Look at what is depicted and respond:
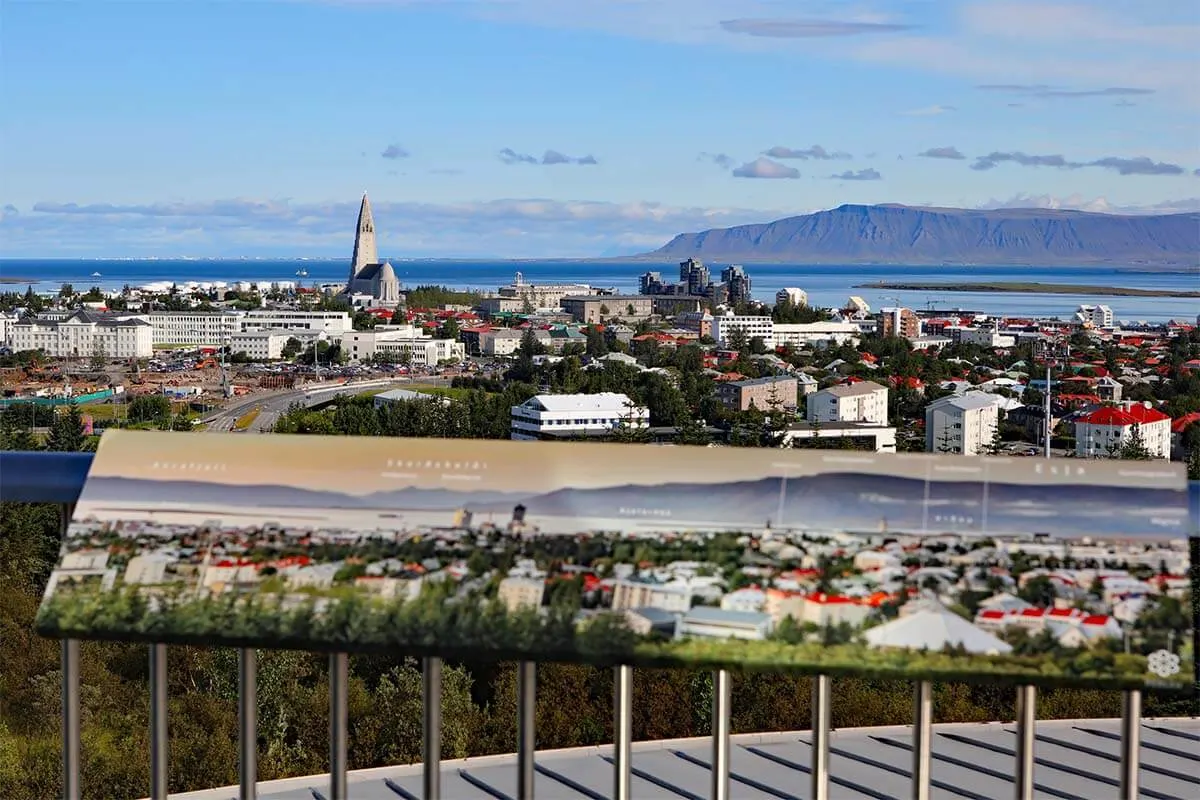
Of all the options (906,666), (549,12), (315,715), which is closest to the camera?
(906,666)

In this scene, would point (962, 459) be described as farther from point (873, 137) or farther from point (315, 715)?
point (873, 137)

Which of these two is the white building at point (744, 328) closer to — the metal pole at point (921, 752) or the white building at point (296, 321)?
the white building at point (296, 321)

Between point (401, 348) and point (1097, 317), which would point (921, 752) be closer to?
point (401, 348)

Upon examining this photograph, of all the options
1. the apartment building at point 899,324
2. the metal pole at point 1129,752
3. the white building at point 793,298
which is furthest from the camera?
the white building at point 793,298

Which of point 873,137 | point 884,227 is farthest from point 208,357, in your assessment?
point 884,227

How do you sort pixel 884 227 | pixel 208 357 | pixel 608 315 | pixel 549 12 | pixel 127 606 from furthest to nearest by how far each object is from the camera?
pixel 884 227
pixel 608 315
pixel 208 357
pixel 549 12
pixel 127 606

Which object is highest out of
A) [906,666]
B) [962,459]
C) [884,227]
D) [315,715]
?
[884,227]

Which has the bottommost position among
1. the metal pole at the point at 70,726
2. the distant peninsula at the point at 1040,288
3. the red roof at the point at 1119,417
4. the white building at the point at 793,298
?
the red roof at the point at 1119,417

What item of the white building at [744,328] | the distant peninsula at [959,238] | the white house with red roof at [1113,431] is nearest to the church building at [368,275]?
the white building at [744,328]
